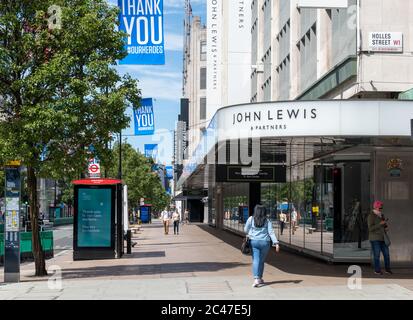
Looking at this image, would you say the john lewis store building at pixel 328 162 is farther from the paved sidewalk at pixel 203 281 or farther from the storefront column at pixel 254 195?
the storefront column at pixel 254 195

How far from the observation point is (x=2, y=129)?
50.6ft

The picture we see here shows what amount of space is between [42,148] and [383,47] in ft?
34.3

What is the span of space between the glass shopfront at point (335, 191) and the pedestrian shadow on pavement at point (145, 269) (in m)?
2.97

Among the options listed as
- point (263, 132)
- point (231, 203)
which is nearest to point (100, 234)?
point (263, 132)

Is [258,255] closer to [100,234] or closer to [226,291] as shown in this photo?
[226,291]

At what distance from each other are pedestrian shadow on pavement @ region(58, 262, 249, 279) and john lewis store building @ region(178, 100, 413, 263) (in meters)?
3.31

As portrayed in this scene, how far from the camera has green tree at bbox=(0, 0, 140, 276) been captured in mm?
15312

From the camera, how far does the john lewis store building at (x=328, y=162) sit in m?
15.1

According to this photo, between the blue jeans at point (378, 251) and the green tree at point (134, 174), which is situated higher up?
the green tree at point (134, 174)

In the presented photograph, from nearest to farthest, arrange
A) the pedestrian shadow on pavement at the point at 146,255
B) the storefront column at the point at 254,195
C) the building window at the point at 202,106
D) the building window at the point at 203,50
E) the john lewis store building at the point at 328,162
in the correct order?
1. the john lewis store building at the point at 328,162
2. the pedestrian shadow on pavement at the point at 146,255
3. the storefront column at the point at 254,195
4. the building window at the point at 202,106
5. the building window at the point at 203,50

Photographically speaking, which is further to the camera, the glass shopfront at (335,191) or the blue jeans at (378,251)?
the glass shopfront at (335,191)

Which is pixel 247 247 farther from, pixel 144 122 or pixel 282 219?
pixel 144 122

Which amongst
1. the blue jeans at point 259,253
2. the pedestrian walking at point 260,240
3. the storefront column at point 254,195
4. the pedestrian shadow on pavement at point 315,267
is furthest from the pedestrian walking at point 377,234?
the storefront column at point 254,195

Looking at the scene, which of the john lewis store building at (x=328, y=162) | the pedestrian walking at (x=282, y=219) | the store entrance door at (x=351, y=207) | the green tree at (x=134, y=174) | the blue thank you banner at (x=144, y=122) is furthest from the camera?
the green tree at (x=134, y=174)
